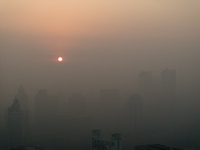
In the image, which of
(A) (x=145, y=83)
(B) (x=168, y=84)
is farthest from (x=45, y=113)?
(B) (x=168, y=84)

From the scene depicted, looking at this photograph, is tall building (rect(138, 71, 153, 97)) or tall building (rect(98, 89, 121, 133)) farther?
tall building (rect(138, 71, 153, 97))

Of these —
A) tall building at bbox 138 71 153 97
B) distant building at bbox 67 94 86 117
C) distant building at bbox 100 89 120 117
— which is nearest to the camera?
distant building at bbox 67 94 86 117

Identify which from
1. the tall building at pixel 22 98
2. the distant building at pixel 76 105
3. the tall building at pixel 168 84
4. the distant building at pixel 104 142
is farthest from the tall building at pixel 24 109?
the tall building at pixel 168 84

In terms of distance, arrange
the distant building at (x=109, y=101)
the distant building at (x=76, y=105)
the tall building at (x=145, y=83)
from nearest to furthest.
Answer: the distant building at (x=76, y=105), the distant building at (x=109, y=101), the tall building at (x=145, y=83)

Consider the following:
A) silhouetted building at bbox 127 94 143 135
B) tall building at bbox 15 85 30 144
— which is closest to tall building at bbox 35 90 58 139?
tall building at bbox 15 85 30 144

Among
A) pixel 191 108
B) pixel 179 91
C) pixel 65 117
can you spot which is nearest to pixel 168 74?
pixel 179 91

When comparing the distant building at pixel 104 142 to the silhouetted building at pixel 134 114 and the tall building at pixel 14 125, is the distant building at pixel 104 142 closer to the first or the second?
the silhouetted building at pixel 134 114

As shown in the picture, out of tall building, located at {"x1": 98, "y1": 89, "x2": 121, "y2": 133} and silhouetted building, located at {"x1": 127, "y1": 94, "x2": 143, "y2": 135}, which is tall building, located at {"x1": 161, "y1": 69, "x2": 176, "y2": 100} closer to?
silhouetted building, located at {"x1": 127, "y1": 94, "x2": 143, "y2": 135}
